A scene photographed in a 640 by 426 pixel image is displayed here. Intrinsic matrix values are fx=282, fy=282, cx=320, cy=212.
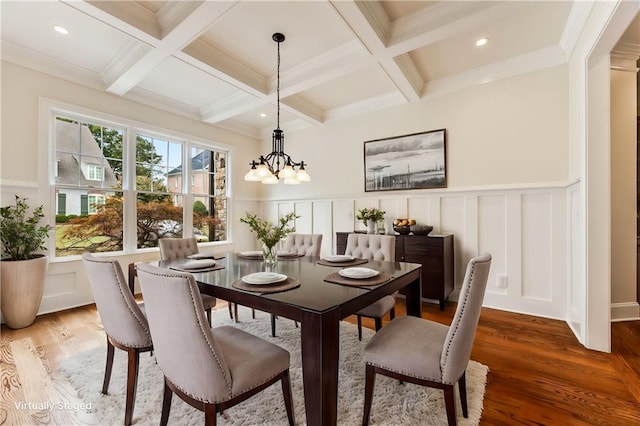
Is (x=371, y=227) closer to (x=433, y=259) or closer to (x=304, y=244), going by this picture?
(x=433, y=259)

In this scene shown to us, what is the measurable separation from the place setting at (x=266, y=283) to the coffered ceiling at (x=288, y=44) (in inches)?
78.6

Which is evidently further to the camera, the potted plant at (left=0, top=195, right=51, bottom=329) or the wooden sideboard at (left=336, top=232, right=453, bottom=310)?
the wooden sideboard at (left=336, top=232, right=453, bottom=310)

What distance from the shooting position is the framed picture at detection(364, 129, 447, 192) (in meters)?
3.73

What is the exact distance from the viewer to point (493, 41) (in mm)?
2854

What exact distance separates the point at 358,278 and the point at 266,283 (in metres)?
0.59

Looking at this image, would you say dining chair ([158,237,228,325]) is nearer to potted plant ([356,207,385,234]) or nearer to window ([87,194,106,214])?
window ([87,194,106,214])

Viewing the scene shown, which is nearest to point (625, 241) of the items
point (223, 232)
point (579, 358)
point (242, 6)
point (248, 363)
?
point (579, 358)

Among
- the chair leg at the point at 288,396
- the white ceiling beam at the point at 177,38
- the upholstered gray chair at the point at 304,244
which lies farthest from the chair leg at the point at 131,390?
the white ceiling beam at the point at 177,38

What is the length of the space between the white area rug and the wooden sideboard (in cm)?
118

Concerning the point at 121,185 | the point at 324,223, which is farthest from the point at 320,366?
the point at 121,185

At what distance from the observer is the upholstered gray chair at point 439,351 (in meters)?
1.34

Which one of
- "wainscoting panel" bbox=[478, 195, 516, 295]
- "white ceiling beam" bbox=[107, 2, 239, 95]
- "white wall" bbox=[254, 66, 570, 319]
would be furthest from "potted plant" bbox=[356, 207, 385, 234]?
"white ceiling beam" bbox=[107, 2, 239, 95]

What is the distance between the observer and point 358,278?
1.83 metres

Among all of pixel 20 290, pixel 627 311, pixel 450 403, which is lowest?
pixel 627 311
